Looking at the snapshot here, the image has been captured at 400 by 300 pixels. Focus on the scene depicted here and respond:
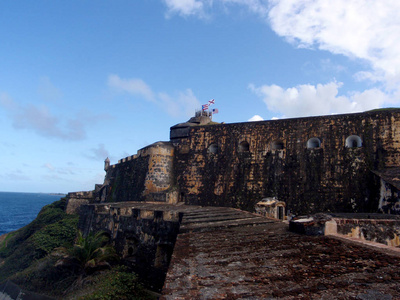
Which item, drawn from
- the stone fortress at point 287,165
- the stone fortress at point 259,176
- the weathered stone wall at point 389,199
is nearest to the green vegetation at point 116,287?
the stone fortress at point 259,176

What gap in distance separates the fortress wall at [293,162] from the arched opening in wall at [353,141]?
6.3 inches

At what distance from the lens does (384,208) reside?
480 inches

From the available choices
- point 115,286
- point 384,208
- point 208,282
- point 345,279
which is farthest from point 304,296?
point 384,208

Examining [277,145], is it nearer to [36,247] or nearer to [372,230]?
[372,230]

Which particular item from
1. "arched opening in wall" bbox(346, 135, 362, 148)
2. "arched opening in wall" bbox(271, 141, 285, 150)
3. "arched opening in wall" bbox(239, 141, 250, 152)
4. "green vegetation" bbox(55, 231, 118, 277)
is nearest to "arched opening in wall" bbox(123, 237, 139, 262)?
"green vegetation" bbox(55, 231, 118, 277)

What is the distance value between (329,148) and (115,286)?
12.4 meters

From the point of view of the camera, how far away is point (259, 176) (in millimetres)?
17094

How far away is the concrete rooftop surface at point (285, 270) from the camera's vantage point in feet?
10.8

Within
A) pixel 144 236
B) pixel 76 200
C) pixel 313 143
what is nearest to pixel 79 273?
pixel 144 236

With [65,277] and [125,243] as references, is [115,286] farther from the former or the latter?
[65,277]

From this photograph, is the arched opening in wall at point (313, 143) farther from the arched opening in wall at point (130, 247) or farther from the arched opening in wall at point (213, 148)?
the arched opening in wall at point (130, 247)

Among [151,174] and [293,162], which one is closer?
[293,162]

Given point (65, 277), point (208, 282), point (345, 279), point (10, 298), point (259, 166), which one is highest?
point (259, 166)

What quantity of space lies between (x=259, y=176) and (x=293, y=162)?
83.7 inches
